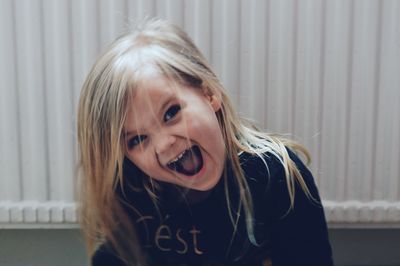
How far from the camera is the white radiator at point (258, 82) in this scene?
1262 mm

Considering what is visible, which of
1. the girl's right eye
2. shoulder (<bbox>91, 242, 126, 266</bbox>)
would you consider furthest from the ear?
shoulder (<bbox>91, 242, 126, 266</bbox>)

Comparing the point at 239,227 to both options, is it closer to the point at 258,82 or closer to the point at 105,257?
the point at 105,257

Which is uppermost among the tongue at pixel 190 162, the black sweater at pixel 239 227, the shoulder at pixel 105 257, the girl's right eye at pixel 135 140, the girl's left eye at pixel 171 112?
the girl's left eye at pixel 171 112

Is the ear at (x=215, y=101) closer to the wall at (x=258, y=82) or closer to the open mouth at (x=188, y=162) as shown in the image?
the open mouth at (x=188, y=162)

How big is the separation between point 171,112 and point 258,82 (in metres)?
0.39

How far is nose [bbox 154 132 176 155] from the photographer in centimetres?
90

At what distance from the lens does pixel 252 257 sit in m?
1.03

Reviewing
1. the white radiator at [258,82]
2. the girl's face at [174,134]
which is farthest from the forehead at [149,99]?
the white radiator at [258,82]

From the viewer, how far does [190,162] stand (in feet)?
3.07

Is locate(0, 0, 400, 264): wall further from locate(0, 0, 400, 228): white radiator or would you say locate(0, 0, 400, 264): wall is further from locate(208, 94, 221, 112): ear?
locate(208, 94, 221, 112): ear

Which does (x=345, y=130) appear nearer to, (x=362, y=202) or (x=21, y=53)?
(x=362, y=202)

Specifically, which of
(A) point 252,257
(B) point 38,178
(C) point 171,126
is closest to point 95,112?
(C) point 171,126

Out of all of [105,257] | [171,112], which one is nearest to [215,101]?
[171,112]

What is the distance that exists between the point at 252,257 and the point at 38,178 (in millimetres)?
494
